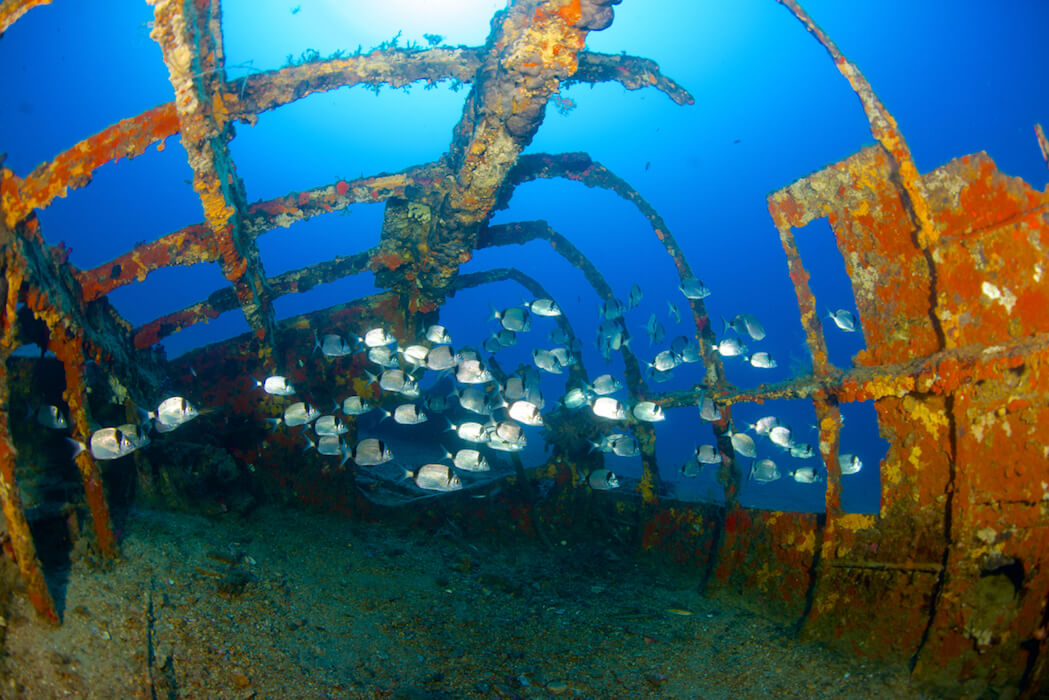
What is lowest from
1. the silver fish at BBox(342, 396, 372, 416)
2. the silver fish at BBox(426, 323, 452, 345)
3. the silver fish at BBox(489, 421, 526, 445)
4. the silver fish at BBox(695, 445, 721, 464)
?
the silver fish at BBox(695, 445, 721, 464)

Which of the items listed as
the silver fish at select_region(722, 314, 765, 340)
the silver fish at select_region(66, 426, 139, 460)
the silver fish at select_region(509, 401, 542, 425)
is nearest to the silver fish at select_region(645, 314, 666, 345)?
the silver fish at select_region(722, 314, 765, 340)

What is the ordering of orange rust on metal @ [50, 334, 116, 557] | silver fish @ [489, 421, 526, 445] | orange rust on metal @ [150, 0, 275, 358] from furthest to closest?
silver fish @ [489, 421, 526, 445], orange rust on metal @ [50, 334, 116, 557], orange rust on metal @ [150, 0, 275, 358]

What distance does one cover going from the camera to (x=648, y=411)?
6.11 metres

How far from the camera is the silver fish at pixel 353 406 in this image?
635 cm

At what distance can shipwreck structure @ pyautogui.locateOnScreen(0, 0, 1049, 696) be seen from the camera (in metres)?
3.31

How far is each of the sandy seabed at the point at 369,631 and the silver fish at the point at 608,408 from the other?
6.93ft

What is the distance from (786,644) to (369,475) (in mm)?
5910

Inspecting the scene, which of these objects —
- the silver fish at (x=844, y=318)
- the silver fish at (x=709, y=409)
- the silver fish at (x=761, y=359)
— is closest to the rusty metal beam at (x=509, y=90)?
the silver fish at (x=709, y=409)

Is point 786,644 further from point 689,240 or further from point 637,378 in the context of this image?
point 689,240

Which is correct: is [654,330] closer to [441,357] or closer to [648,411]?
[648,411]

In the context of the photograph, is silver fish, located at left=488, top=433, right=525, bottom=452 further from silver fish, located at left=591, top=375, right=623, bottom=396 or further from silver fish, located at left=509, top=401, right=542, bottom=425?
silver fish, located at left=591, top=375, right=623, bottom=396

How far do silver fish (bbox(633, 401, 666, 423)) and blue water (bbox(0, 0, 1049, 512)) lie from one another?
1963 inches

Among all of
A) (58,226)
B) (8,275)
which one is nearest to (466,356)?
(8,275)

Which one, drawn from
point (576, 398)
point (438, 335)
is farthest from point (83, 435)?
point (576, 398)
